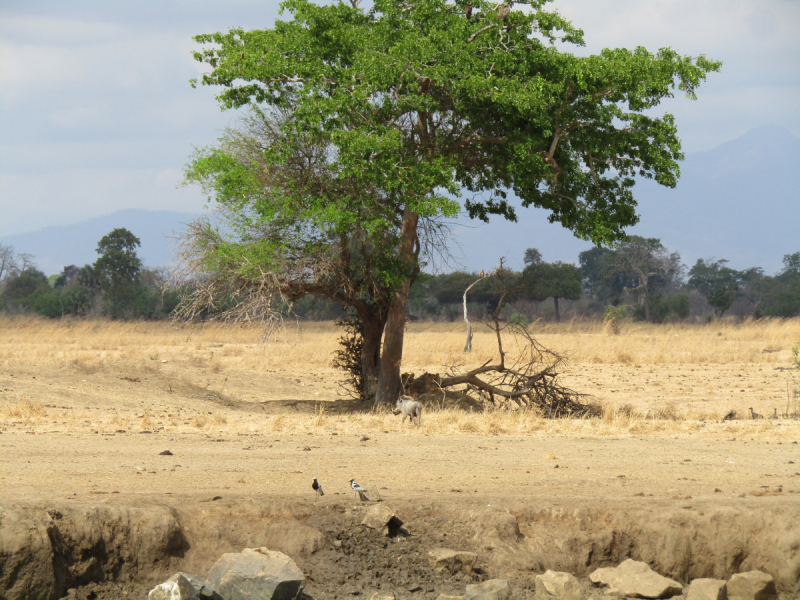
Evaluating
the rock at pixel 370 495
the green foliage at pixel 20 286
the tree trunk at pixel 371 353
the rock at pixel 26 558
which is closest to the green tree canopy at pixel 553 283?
the green foliage at pixel 20 286

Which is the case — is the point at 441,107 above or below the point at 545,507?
above

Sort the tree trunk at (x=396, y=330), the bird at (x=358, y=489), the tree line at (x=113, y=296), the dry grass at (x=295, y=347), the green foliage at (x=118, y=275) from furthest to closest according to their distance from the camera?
the green foliage at (x=118, y=275) < the tree line at (x=113, y=296) < the dry grass at (x=295, y=347) < the tree trunk at (x=396, y=330) < the bird at (x=358, y=489)

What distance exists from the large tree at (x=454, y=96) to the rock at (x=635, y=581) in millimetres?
6260

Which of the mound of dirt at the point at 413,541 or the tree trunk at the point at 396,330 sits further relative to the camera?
A: the tree trunk at the point at 396,330

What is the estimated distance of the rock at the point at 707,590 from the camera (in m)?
5.75

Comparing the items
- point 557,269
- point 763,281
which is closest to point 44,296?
point 557,269

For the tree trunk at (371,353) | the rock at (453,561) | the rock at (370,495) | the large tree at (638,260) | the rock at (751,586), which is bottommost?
the rock at (751,586)

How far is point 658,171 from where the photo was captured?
1214 cm

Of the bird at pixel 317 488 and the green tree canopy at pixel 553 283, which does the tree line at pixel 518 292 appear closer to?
the green tree canopy at pixel 553 283

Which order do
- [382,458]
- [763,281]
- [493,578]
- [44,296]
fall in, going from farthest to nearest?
[763,281], [44,296], [382,458], [493,578]

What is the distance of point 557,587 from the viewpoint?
570cm

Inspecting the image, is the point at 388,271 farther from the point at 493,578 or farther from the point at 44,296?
the point at 44,296

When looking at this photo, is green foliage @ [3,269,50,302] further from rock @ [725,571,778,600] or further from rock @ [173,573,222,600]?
rock @ [725,571,778,600]

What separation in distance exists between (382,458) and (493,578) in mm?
2455
